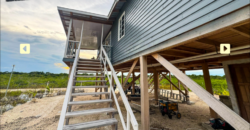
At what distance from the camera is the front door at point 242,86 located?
3322 mm

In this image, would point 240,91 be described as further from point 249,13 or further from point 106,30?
point 106,30

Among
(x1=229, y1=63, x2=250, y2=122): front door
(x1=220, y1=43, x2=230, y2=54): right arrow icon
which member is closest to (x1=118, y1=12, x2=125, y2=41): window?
(x1=220, y1=43, x2=230, y2=54): right arrow icon

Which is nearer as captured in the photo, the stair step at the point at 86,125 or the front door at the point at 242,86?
the stair step at the point at 86,125

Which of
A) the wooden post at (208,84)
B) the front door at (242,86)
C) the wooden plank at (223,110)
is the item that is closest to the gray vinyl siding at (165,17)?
the wooden plank at (223,110)

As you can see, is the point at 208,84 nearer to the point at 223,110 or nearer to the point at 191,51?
the point at 191,51

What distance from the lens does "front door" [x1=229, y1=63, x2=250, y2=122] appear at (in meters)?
3.32

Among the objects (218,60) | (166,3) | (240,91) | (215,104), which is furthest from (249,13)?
(240,91)

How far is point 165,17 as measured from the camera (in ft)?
8.11

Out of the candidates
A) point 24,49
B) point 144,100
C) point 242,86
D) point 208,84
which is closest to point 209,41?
point 144,100

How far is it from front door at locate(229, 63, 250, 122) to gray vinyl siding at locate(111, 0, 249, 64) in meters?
3.33

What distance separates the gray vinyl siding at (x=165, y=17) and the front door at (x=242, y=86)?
10.9 ft

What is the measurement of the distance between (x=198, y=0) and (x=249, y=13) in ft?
2.74

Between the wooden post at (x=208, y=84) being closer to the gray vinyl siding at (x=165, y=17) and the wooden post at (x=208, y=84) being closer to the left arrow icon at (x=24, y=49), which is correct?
the gray vinyl siding at (x=165, y=17)

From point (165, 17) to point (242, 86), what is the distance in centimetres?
379
